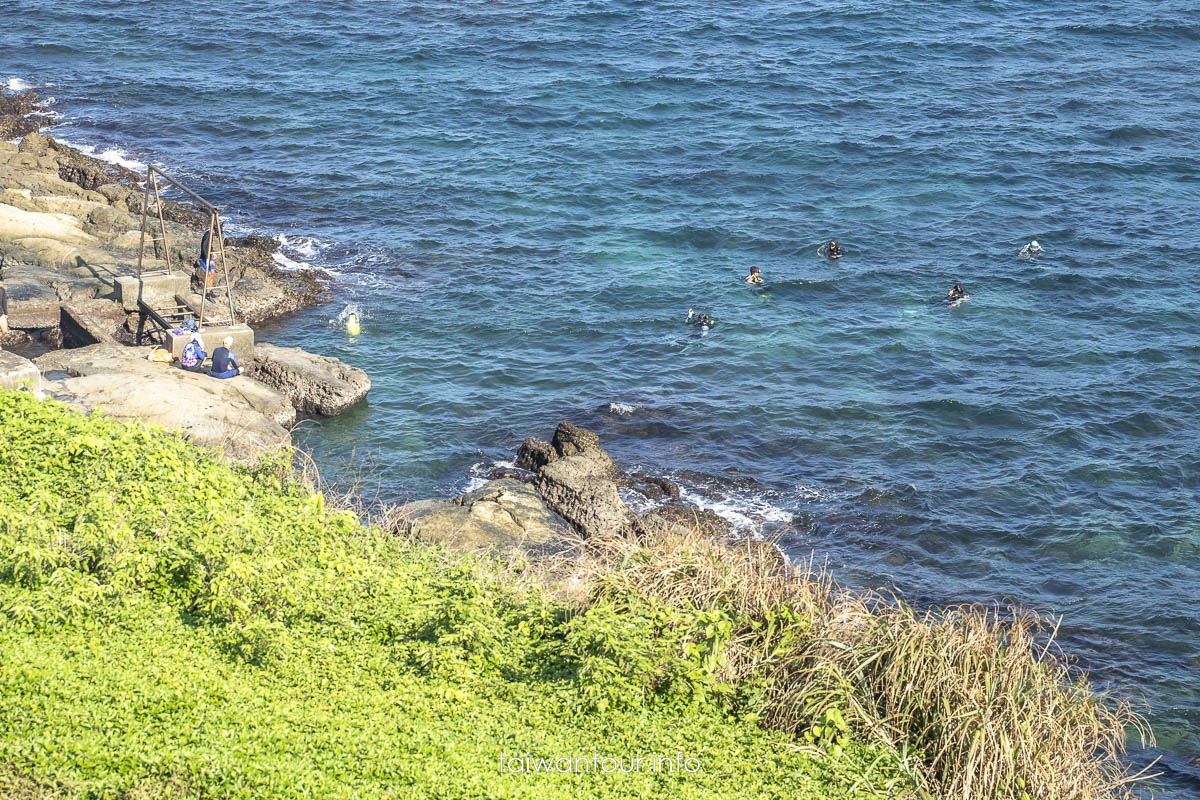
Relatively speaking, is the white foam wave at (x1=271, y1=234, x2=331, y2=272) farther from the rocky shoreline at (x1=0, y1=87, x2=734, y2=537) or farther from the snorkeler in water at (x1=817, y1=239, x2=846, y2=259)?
the snorkeler in water at (x1=817, y1=239, x2=846, y2=259)

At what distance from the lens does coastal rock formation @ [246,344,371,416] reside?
1031 inches

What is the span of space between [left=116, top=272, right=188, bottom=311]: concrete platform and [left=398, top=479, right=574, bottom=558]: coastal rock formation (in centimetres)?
1104

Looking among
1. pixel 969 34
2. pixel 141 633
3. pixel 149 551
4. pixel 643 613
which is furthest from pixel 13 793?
pixel 969 34

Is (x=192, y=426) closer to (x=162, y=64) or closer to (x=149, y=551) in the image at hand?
(x=149, y=551)

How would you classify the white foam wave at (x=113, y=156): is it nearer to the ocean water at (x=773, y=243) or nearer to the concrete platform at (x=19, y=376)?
the ocean water at (x=773, y=243)

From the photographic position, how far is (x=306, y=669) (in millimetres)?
12523

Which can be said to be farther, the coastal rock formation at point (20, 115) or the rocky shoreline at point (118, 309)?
the coastal rock formation at point (20, 115)

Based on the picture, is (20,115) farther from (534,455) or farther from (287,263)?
(534,455)

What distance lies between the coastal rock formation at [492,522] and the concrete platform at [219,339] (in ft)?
25.0

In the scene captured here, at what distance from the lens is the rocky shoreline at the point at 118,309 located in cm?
2227

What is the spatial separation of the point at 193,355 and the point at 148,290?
404 centimetres

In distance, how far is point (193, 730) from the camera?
10680mm

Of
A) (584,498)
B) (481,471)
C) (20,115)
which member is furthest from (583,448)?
(20,115)

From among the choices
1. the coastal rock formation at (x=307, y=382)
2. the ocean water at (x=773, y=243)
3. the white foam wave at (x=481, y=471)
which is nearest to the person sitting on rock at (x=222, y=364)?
the coastal rock formation at (x=307, y=382)
